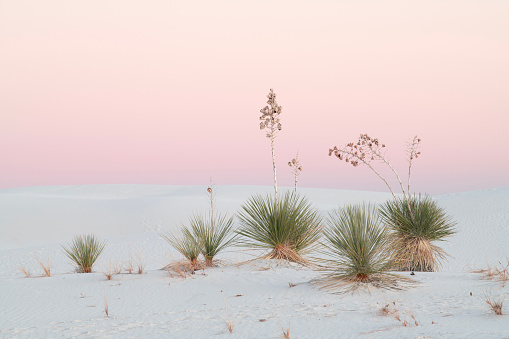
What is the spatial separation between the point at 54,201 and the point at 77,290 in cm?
3228

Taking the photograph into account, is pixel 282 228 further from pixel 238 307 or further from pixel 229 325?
pixel 229 325

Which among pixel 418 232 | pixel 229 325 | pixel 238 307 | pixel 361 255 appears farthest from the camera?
pixel 418 232

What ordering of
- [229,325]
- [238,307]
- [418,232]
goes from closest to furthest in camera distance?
[229,325]
[238,307]
[418,232]

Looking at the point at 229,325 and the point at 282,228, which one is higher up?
the point at 282,228

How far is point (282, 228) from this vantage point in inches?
367

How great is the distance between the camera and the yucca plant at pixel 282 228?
933 centimetres

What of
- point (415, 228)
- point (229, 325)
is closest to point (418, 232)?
point (415, 228)

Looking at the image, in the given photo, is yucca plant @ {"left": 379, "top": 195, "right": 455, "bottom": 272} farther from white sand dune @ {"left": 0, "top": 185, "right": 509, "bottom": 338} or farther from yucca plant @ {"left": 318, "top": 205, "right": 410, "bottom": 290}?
yucca plant @ {"left": 318, "top": 205, "right": 410, "bottom": 290}

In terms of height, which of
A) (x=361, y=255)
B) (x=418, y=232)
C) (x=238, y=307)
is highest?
(x=418, y=232)

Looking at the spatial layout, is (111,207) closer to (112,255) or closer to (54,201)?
(54,201)

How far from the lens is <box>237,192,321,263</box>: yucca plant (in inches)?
367

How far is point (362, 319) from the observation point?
5684 mm

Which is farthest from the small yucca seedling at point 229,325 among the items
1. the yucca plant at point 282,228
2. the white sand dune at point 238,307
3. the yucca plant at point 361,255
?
the yucca plant at point 282,228

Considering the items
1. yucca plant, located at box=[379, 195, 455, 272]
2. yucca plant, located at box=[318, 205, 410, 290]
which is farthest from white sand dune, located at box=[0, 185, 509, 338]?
yucca plant, located at box=[379, 195, 455, 272]
